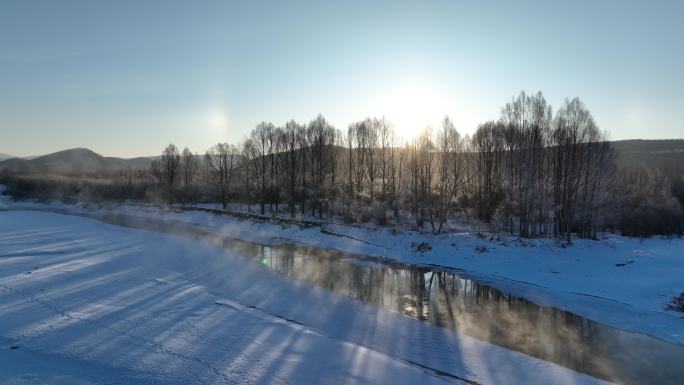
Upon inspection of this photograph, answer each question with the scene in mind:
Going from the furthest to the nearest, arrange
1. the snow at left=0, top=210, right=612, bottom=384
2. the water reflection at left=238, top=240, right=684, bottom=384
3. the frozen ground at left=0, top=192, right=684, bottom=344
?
the frozen ground at left=0, top=192, right=684, bottom=344 < the water reflection at left=238, top=240, right=684, bottom=384 < the snow at left=0, top=210, right=612, bottom=384

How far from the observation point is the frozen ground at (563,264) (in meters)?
14.6

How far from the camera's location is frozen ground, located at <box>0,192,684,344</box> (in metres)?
14.6

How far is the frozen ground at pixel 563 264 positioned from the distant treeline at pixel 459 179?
5.21m

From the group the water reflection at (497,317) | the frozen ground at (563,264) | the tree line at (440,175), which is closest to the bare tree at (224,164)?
the tree line at (440,175)

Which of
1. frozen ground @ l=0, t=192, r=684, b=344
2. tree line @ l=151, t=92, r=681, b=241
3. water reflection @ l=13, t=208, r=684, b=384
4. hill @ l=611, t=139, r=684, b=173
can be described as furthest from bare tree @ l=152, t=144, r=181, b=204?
hill @ l=611, t=139, r=684, b=173

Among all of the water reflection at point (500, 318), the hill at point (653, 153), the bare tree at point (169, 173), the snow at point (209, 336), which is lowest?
the water reflection at point (500, 318)

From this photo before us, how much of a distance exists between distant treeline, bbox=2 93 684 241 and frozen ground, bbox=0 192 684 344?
5.21 metres

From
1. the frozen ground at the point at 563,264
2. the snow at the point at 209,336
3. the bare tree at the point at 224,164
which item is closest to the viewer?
the snow at the point at 209,336

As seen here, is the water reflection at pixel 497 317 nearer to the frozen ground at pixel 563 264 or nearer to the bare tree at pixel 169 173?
the frozen ground at pixel 563 264

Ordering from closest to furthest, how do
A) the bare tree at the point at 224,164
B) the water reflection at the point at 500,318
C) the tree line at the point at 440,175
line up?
the water reflection at the point at 500,318 → the tree line at the point at 440,175 → the bare tree at the point at 224,164

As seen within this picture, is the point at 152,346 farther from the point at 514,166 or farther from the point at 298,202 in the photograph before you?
the point at 298,202

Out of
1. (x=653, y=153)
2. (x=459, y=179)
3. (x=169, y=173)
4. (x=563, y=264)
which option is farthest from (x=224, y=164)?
(x=653, y=153)

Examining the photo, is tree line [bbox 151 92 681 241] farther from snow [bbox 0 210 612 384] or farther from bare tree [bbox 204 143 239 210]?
snow [bbox 0 210 612 384]

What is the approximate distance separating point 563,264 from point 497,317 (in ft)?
32.4
